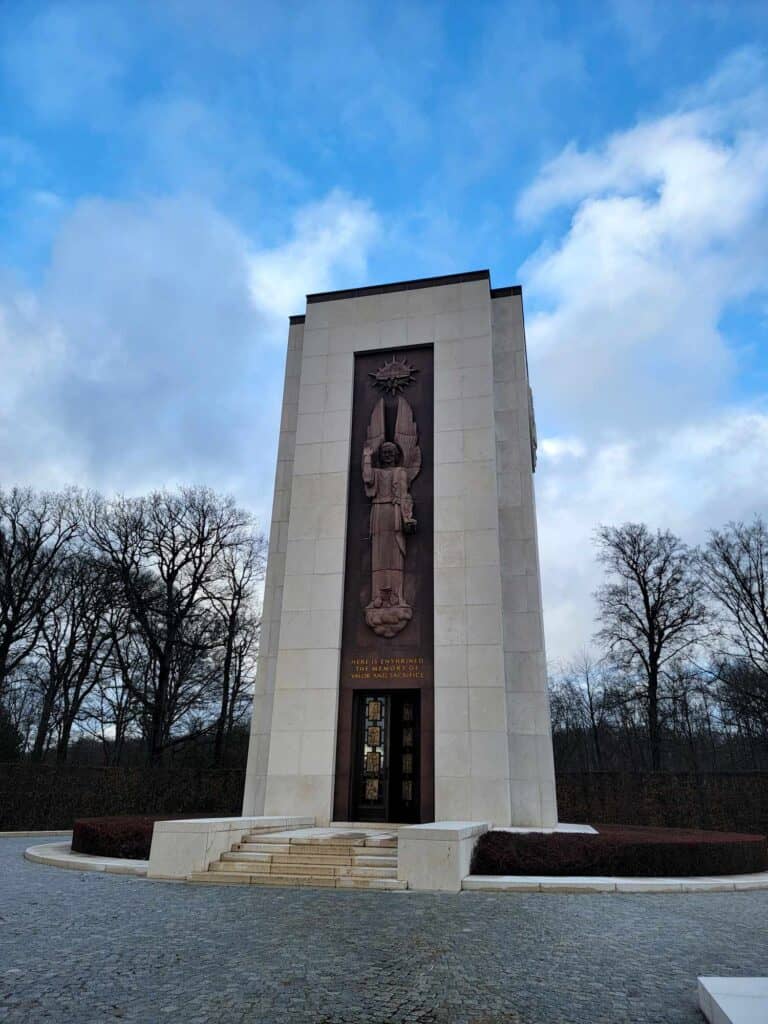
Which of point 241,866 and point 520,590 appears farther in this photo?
point 520,590

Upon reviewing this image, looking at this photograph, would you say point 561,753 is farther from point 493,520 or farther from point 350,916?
point 350,916

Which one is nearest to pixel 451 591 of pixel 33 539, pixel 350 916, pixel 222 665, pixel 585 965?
pixel 350 916

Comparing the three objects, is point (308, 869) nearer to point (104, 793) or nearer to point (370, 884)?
point (370, 884)

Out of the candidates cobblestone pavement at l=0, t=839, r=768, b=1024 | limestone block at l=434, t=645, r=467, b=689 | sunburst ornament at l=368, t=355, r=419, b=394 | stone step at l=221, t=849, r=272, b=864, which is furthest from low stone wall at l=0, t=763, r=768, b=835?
sunburst ornament at l=368, t=355, r=419, b=394

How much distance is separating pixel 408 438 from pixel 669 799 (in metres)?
12.8

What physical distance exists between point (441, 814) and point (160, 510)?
20061 millimetres

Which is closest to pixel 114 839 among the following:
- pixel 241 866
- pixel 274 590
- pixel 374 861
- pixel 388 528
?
pixel 241 866

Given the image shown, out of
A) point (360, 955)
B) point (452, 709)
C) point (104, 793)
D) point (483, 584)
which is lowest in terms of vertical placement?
point (360, 955)

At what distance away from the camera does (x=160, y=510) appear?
99.5 feet

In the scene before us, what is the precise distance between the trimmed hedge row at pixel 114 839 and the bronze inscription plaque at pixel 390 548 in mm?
4480

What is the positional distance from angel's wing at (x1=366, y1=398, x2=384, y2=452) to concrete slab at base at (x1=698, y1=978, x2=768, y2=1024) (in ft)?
48.5

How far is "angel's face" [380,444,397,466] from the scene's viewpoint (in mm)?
17859

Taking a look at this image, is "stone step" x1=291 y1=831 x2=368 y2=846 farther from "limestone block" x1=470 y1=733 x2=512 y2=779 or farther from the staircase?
"limestone block" x1=470 y1=733 x2=512 y2=779

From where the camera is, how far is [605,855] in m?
10.4
